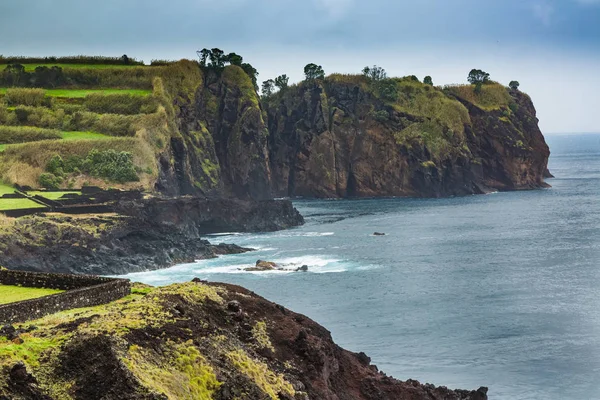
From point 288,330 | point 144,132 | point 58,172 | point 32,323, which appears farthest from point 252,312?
point 144,132

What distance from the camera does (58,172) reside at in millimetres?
133000

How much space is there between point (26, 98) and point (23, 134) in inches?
755

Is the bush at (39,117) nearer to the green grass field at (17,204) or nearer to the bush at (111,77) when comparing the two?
the bush at (111,77)

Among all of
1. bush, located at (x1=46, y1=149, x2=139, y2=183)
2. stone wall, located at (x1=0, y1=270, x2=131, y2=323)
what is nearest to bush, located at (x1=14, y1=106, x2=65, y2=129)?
bush, located at (x1=46, y1=149, x2=139, y2=183)

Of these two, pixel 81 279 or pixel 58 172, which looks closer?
pixel 81 279

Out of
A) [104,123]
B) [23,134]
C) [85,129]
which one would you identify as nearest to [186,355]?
[23,134]

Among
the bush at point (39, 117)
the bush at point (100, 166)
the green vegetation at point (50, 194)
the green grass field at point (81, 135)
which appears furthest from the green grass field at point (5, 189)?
the bush at point (39, 117)

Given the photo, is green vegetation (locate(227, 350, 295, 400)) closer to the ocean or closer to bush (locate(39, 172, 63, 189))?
the ocean

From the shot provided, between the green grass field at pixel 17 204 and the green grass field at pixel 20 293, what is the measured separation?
76.3m

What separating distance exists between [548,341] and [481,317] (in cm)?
969

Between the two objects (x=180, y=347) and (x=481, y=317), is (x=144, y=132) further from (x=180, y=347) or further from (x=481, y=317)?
(x=180, y=347)

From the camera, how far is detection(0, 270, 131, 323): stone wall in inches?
1134

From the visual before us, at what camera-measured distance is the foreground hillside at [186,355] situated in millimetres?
22828

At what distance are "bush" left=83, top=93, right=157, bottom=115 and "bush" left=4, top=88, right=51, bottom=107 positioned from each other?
28.1 ft
